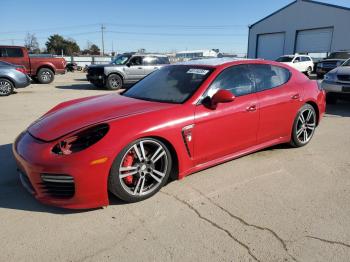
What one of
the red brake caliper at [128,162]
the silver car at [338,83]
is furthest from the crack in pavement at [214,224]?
the silver car at [338,83]

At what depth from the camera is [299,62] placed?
2305 cm

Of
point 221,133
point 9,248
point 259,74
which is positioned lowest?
point 9,248

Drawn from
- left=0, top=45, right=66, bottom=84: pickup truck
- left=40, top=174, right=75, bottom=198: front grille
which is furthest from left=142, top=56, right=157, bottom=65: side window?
left=40, top=174, right=75, bottom=198: front grille

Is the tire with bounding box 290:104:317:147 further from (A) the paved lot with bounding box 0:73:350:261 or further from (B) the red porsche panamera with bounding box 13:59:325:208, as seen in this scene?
(A) the paved lot with bounding box 0:73:350:261

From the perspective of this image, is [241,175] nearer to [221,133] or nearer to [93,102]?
[221,133]

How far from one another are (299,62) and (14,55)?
18.7m

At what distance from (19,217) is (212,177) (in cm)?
213

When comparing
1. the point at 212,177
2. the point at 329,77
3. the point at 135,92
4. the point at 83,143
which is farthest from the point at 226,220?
the point at 329,77

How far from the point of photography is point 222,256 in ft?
7.98

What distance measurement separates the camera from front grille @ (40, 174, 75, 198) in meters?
2.82

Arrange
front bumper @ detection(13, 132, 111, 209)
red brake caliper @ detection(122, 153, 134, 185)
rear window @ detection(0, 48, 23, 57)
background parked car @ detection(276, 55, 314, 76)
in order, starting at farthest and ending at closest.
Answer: background parked car @ detection(276, 55, 314, 76), rear window @ detection(0, 48, 23, 57), red brake caliper @ detection(122, 153, 134, 185), front bumper @ detection(13, 132, 111, 209)

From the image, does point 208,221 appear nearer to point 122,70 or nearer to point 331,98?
point 331,98

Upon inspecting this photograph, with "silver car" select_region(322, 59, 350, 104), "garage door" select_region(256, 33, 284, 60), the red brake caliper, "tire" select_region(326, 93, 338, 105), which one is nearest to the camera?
the red brake caliper

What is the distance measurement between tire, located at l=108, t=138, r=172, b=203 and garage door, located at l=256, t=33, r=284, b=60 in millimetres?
35065
